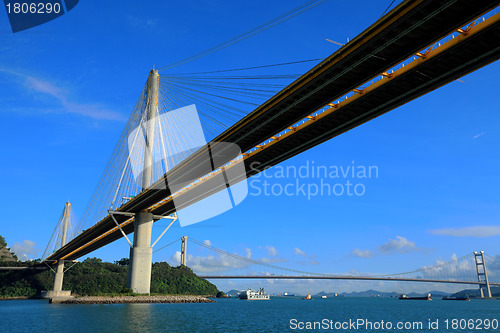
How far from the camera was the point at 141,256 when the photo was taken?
5675 cm

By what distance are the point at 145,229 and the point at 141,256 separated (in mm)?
4007

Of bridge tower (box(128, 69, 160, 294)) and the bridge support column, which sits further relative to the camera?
the bridge support column

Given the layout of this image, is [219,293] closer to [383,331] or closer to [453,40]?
[383,331]

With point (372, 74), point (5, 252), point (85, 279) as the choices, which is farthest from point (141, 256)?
point (5, 252)

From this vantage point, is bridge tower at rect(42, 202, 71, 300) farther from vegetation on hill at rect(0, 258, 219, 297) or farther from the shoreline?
the shoreline

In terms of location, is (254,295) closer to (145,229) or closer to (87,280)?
(87,280)

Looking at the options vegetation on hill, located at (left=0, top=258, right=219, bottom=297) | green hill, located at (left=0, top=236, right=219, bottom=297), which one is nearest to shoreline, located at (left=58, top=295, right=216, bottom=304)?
green hill, located at (left=0, top=236, right=219, bottom=297)

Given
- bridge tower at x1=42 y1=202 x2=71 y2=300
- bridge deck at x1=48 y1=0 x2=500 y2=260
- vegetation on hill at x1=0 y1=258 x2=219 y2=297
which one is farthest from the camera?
vegetation on hill at x1=0 y1=258 x2=219 y2=297

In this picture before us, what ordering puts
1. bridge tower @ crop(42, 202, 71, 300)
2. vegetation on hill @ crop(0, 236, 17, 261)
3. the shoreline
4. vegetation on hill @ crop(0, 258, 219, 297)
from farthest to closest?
vegetation on hill @ crop(0, 236, 17, 261) < vegetation on hill @ crop(0, 258, 219, 297) < bridge tower @ crop(42, 202, 71, 300) < the shoreline

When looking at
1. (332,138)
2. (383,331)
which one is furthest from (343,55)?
(383,331)

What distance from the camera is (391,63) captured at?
22719 millimetres

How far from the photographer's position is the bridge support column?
56.8 m

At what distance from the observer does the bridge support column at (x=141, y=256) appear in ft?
186

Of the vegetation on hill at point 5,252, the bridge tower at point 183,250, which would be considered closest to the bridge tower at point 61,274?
the vegetation on hill at point 5,252
